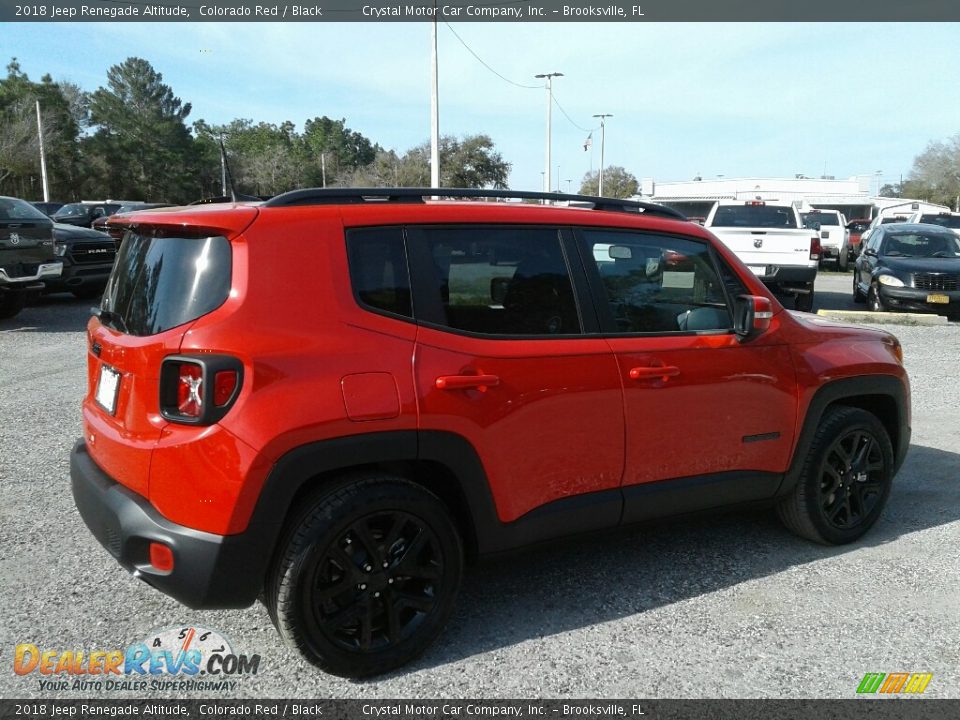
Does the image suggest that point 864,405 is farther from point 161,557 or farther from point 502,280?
point 161,557

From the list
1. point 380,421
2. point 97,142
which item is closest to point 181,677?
point 380,421

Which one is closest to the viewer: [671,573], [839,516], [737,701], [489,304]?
[737,701]

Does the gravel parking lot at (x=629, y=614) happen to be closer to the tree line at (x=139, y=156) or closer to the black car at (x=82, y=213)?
the black car at (x=82, y=213)

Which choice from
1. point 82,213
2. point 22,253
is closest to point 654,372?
point 22,253

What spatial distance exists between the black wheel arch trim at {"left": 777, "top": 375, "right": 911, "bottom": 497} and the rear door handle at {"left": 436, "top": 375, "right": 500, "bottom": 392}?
6.00ft

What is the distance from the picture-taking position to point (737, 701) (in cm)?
278

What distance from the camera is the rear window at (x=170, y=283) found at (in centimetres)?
267

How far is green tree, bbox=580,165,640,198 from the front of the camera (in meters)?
73.6

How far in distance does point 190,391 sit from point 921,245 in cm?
1472

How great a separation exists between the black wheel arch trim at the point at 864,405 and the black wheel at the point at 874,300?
10.1m

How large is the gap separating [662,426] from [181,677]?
2182 millimetres

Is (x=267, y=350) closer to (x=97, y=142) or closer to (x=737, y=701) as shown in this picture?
(x=737, y=701)

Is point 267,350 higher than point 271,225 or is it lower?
lower

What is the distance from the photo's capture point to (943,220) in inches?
882
